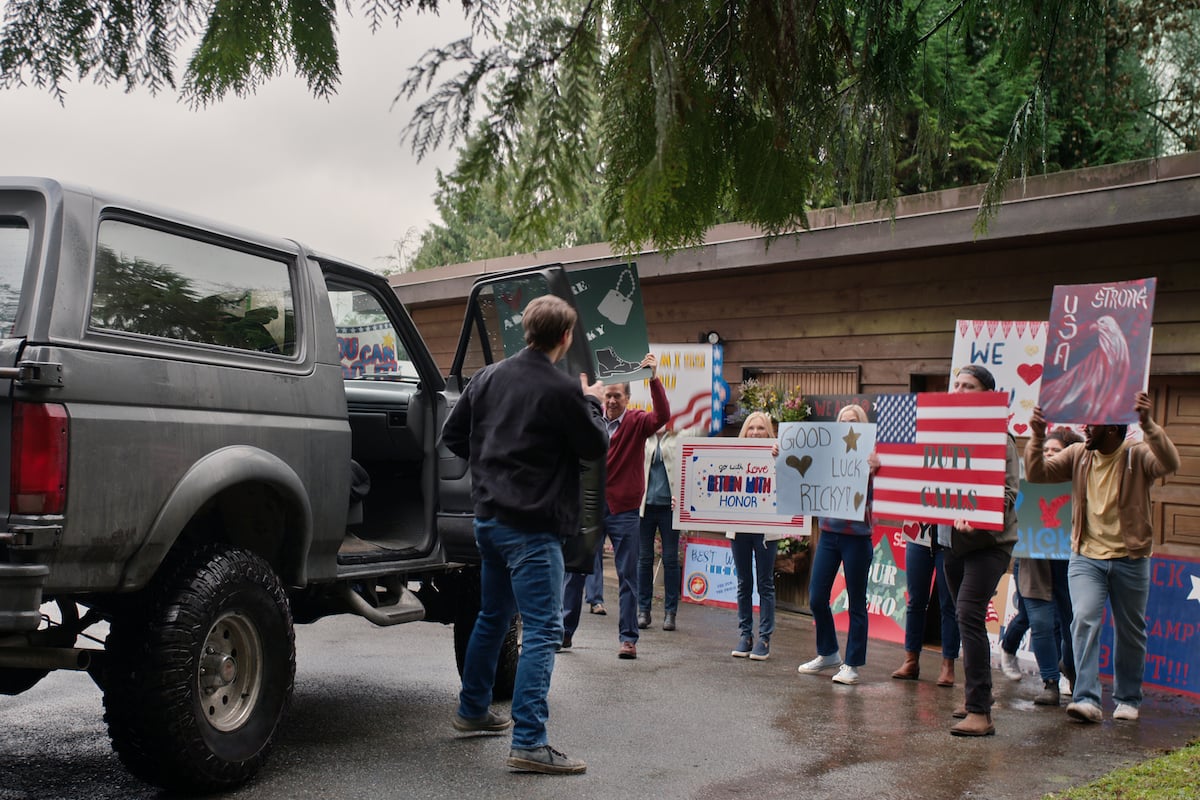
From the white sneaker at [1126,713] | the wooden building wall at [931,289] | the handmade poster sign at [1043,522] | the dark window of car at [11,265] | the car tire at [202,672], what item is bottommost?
the white sneaker at [1126,713]

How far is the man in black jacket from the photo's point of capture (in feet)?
16.9

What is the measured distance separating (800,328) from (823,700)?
528 centimetres

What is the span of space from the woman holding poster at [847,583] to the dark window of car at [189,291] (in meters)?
4.21

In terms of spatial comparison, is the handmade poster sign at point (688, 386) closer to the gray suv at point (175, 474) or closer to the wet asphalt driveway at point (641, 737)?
the wet asphalt driveway at point (641, 737)

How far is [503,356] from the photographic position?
666 cm

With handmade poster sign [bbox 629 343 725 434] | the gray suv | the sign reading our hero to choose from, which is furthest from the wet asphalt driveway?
handmade poster sign [bbox 629 343 725 434]

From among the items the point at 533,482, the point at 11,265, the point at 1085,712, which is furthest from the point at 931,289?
the point at 11,265

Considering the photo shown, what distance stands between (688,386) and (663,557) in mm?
2543

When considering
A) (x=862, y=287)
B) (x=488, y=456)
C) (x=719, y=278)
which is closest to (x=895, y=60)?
(x=488, y=456)

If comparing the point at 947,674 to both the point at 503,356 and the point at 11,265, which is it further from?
the point at 11,265

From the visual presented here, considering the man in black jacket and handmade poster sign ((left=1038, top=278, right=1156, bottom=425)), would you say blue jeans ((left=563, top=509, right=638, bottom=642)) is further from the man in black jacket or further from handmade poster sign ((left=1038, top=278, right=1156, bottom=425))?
handmade poster sign ((left=1038, top=278, right=1156, bottom=425))

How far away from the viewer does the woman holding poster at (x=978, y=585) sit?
21.0 ft

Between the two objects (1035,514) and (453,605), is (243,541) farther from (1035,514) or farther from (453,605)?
(1035,514)

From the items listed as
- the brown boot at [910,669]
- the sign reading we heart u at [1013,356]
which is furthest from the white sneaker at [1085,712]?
the sign reading we heart u at [1013,356]
